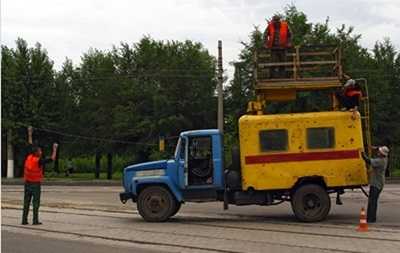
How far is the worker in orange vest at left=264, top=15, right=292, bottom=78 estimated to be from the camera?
688 inches

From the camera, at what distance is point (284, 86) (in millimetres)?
17641

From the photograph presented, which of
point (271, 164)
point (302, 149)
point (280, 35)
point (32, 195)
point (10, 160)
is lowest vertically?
point (32, 195)

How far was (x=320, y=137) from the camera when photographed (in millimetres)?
16766

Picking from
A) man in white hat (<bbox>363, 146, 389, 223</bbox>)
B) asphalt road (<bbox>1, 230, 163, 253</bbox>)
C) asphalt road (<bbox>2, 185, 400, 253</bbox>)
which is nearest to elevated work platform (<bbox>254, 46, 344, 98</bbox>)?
man in white hat (<bbox>363, 146, 389, 223</bbox>)

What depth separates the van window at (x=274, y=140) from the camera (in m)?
16.8

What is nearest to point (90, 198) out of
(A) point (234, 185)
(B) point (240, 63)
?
(A) point (234, 185)

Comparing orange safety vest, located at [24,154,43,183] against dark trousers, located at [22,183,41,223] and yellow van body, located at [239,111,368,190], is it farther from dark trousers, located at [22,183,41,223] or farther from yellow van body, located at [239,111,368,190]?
yellow van body, located at [239,111,368,190]

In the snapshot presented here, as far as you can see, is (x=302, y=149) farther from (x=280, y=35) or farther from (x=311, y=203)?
(x=280, y=35)

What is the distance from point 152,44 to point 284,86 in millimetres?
40917

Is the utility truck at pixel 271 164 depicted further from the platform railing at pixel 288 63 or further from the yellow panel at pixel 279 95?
the yellow panel at pixel 279 95

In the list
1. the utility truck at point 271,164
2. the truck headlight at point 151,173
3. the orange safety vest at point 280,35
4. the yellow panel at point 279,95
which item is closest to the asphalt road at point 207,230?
the utility truck at point 271,164

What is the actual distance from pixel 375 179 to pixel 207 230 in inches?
171

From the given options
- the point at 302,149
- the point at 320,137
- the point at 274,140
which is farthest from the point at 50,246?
the point at 320,137

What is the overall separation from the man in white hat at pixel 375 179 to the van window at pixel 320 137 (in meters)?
0.88
